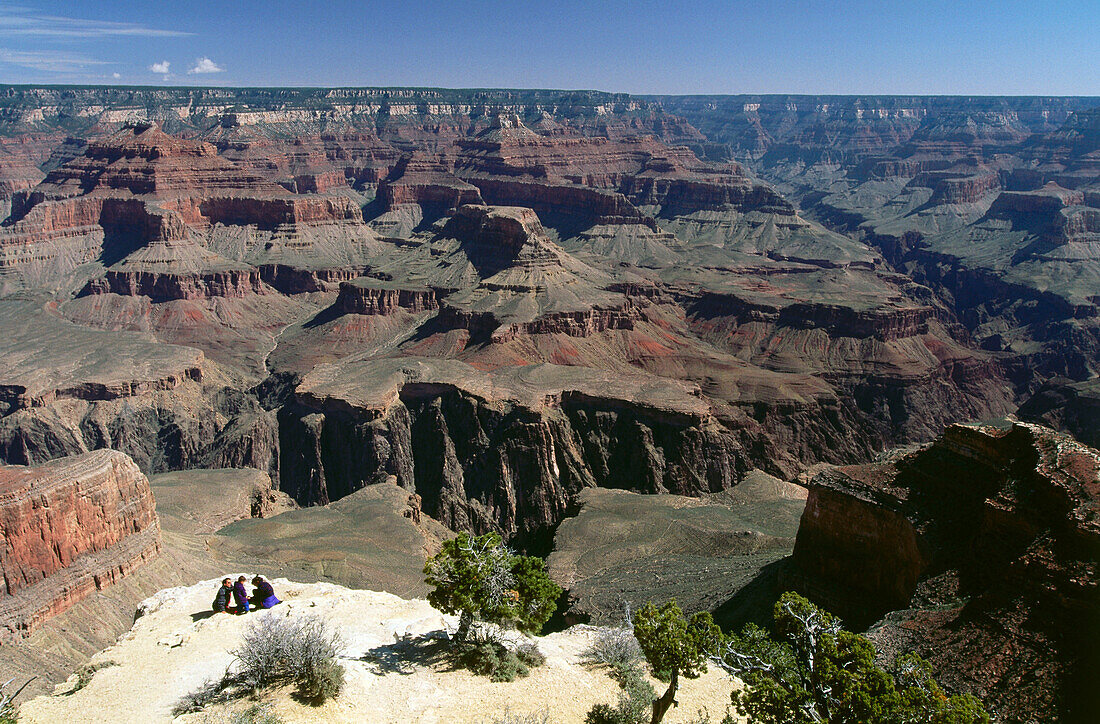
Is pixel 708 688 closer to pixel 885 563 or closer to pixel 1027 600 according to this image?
pixel 1027 600

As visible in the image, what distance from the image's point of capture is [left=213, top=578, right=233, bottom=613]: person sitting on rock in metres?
31.5

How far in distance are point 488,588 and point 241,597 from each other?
12081 mm

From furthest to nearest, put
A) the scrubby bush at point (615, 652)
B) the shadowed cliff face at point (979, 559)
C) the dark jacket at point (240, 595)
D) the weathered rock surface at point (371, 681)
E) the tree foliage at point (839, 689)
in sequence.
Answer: the dark jacket at point (240, 595), the scrubby bush at point (615, 652), the shadowed cliff face at point (979, 559), the weathered rock surface at point (371, 681), the tree foliage at point (839, 689)

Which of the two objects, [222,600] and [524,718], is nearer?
[524,718]

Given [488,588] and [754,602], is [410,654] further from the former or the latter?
[754,602]

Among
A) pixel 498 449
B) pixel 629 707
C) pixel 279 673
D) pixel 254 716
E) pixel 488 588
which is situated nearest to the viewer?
pixel 254 716

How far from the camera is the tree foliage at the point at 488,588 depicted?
26.0m

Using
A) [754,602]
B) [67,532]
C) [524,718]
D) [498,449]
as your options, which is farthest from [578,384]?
[524,718]

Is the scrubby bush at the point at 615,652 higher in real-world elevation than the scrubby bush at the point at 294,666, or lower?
lower

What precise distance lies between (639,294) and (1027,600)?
104 meters

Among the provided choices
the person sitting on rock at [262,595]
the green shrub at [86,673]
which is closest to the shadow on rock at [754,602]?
the person sitting on rock at [262,595]

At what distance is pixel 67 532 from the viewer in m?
37.8

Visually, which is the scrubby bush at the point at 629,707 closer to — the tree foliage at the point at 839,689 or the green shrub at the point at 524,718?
the green shrub at the point at 524,718

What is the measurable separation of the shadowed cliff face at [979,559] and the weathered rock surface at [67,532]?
3398 cm
